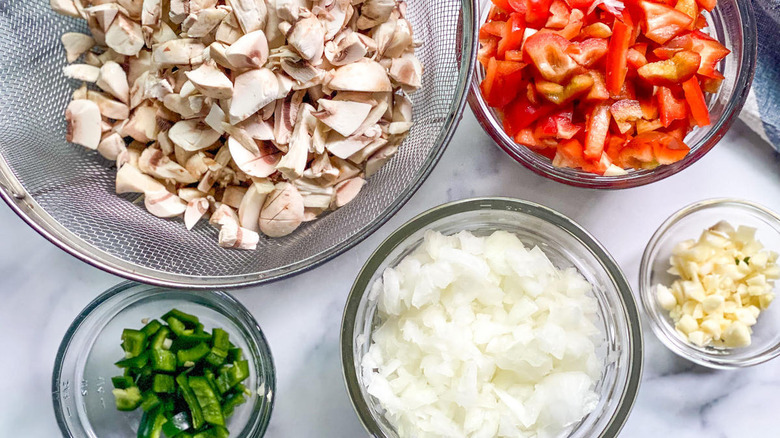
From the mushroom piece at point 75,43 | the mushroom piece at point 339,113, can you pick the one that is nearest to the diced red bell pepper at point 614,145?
the mushroom piece at point 339,113

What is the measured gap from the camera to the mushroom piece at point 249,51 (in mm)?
1130

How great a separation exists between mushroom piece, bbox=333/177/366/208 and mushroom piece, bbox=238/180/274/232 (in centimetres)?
13

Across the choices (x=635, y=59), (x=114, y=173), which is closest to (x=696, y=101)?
(x=635, y=59)

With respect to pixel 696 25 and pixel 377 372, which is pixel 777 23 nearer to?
pixel 696 25

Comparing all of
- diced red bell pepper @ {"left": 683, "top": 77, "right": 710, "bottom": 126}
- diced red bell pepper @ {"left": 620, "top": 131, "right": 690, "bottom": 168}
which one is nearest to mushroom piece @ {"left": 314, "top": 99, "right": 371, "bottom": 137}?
diced red bell pepper @ {"left": 620, "top": 131, "right": 690, "bottom": 168}

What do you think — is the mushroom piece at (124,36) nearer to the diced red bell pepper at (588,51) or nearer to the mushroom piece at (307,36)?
the mushroom piece at (307,36)

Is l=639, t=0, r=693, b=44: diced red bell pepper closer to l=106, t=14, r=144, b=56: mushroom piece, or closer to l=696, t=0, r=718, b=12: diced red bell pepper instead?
l=696, t=0, r=718, b=12: diced red bell pepper

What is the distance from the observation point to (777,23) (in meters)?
1.47

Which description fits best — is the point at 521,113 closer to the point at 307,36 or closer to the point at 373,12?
the point at 373,12

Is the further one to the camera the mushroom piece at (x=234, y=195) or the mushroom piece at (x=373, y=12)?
the mushroom piece at (x=234, y=195)

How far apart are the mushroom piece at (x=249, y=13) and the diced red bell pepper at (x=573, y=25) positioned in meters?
0.55

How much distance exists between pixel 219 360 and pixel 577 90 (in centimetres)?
94

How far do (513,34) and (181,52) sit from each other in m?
0.63

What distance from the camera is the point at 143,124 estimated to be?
128 centimetres
